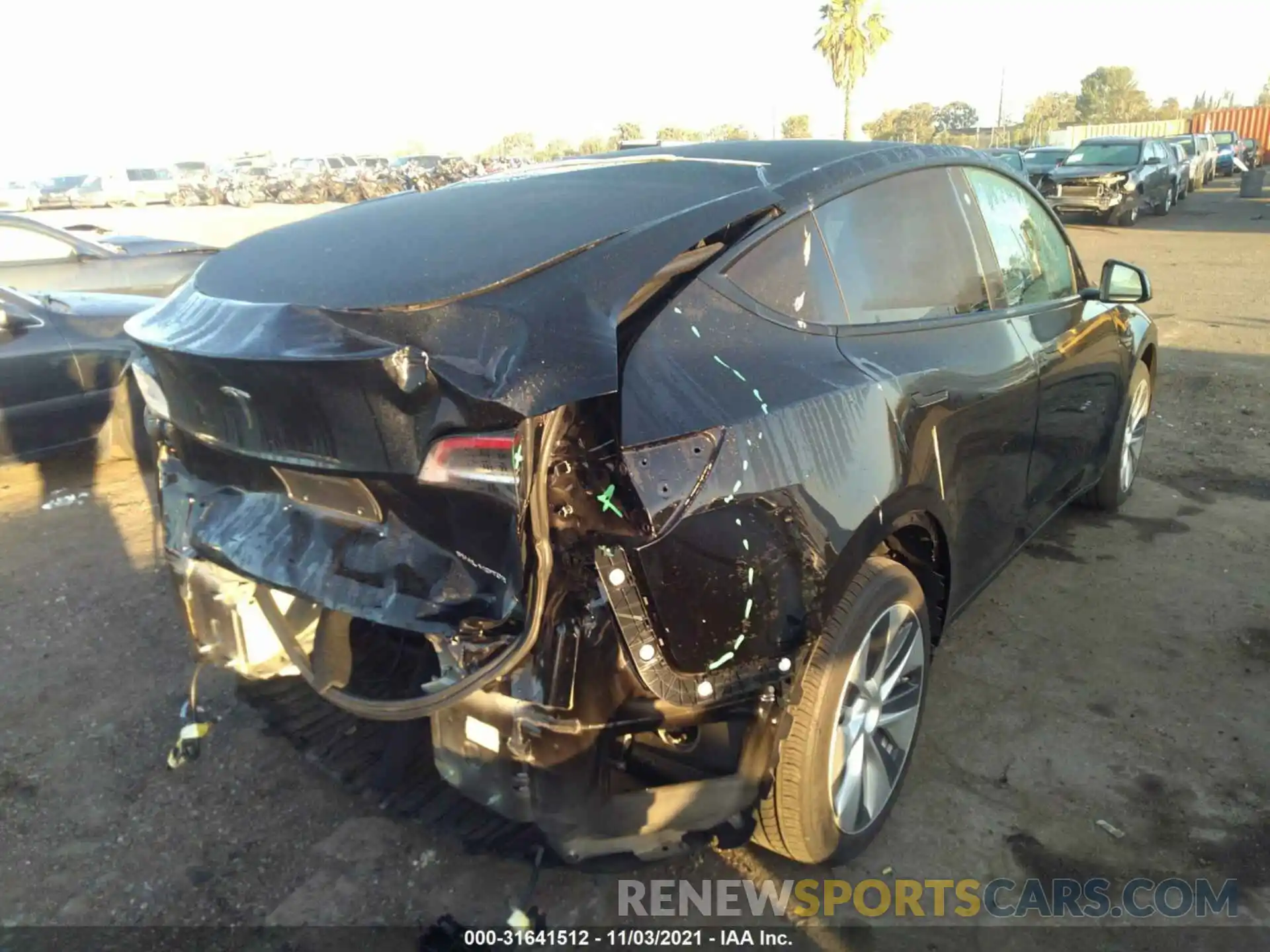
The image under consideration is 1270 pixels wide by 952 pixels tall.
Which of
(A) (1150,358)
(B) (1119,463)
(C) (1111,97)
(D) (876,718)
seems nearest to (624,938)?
(D) (876,718)

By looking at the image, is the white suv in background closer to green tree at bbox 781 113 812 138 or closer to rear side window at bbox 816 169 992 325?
green tree at bbox 781 113 812 138

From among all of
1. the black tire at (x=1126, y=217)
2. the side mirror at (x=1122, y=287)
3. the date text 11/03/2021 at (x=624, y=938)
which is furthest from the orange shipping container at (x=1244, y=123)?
the date text 11/03/2021 at (x=624, y=938)

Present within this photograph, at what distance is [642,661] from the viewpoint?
1.93 metres

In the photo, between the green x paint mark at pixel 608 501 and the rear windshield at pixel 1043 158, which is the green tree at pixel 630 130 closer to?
the rear windshield at pixel 1043 158

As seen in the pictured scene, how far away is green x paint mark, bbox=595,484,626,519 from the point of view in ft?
6.12

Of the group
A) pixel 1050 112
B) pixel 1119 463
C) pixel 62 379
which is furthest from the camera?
pixel 1050 112

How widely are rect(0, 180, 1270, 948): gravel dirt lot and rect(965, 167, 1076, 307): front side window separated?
1333 mm

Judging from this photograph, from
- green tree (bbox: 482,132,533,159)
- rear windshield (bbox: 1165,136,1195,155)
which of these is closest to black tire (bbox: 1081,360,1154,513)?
rear windshield (bbox: 1165,136,1195,155)

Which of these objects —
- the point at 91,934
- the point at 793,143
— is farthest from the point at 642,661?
the point at 793,143

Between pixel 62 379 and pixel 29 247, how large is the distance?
9.23 ft

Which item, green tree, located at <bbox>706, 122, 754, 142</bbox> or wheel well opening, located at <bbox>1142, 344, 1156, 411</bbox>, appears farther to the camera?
green tree, located at <bbox>706, 122, 754, 142</bbox>

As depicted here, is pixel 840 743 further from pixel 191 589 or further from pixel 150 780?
pixel 150 780

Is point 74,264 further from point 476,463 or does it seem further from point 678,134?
point 678,134

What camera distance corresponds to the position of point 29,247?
25.0 feet
